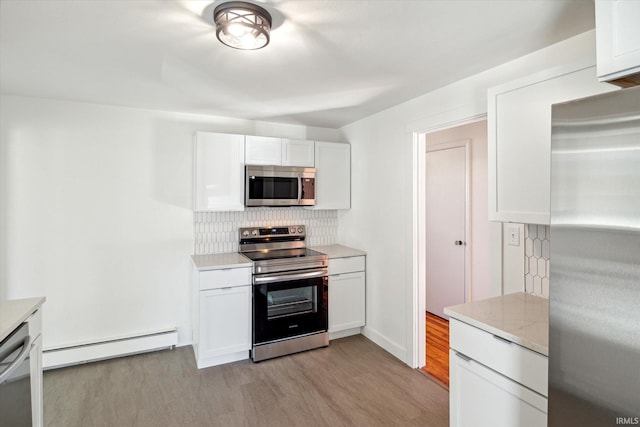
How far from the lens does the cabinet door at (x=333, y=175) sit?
3678 millimetres

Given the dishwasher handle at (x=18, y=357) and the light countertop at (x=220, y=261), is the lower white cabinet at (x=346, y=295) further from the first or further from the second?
the dishwasher handle at (x=18, y=357)

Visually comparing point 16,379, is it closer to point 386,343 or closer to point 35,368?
point 35,368

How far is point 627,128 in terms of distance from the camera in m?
0.95

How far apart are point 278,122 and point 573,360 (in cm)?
334

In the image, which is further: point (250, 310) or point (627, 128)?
point (250, 310)

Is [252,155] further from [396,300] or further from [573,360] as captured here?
[573,360]

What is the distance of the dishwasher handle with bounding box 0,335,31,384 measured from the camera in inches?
50.3

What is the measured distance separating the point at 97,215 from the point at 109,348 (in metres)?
1.24

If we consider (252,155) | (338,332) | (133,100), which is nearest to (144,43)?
(133,100)

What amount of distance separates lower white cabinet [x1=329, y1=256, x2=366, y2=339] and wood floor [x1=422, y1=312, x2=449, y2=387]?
75 centimetres

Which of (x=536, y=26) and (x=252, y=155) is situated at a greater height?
(x=536, y=26)

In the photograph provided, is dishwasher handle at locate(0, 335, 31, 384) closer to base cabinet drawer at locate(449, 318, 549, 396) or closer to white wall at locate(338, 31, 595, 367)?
base cabinet drawer at locate(449, 318, 549, 396)

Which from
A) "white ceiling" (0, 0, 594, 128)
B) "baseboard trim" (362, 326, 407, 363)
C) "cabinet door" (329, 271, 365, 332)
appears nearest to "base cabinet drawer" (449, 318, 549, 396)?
"baseboard trim" (362, 326, 407, 363)

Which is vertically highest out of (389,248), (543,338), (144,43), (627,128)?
(144,43)
